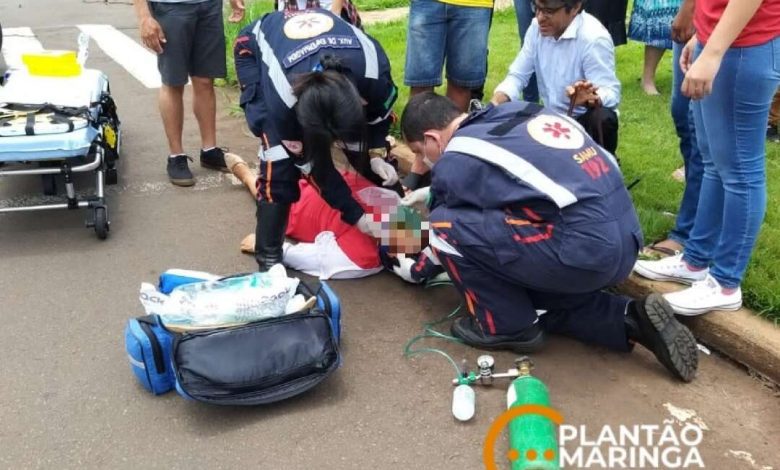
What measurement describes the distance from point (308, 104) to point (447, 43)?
1835 millimetres

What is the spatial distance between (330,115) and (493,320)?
99 centimetres

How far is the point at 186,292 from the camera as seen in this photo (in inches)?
116

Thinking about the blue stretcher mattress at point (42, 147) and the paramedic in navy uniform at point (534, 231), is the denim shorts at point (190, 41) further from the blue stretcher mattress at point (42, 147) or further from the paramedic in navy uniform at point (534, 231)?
the paramedic in navy uniform at point (534, 231)

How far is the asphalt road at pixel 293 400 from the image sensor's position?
2.51 metres

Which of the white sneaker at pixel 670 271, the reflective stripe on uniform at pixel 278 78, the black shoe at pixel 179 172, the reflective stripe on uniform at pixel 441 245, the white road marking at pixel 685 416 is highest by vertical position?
the reflective stripe on uniform at pixel 278 78

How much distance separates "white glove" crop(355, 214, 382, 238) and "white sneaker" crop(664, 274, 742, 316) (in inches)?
51.4

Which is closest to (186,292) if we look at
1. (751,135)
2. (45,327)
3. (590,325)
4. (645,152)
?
(45,327)

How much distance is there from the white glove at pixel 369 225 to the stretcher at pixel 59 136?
143 cm

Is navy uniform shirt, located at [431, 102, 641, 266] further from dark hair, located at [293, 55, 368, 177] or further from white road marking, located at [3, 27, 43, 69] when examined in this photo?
white road marking, located at [3, 27, 43, 69]

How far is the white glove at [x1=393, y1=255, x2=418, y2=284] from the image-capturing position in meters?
3.48

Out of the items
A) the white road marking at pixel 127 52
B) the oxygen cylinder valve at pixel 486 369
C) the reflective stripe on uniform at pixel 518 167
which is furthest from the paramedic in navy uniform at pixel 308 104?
the white road marking at pixel 127 52

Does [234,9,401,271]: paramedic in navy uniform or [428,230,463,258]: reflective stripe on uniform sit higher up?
[234,9,401,271]: paramedic in navy uniform

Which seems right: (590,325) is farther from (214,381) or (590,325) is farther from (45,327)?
(45,327)

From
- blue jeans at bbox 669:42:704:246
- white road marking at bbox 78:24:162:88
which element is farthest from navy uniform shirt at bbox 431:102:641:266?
white road marking at bbox 78:24:162:88
